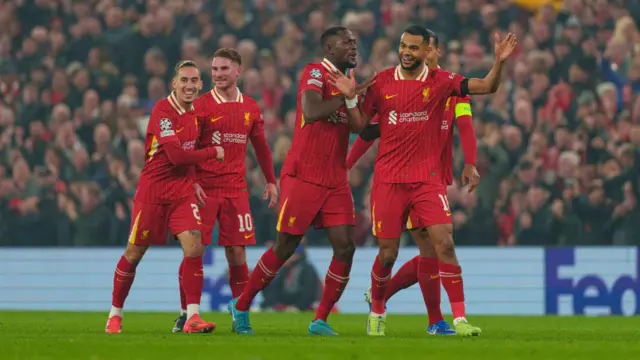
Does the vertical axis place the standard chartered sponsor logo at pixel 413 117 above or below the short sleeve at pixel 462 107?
below

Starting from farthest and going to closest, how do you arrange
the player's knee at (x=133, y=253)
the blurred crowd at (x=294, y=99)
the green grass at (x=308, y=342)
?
A: the blurred crowd at (x=294, y=99) → the player's knee at (x=133, y=253) → the green grass at (x=308, y=342)

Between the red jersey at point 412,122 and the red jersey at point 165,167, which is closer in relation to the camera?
the red jersey at point 412,122

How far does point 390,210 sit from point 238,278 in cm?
195

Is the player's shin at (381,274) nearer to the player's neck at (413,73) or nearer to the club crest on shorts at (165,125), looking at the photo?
the player's neck at (413,73)

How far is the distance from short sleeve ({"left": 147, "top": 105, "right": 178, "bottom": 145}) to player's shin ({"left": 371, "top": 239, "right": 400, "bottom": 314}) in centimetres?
201

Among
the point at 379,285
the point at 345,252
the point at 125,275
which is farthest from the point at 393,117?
the point at 125,275

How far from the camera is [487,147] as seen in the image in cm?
1731

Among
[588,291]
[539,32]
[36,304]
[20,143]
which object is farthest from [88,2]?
[588,291]

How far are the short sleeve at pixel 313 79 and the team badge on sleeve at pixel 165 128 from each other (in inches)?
48.4

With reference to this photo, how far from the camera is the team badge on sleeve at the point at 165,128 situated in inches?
423

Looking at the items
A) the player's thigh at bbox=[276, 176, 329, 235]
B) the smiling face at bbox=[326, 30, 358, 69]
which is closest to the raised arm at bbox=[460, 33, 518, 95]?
the smiling face at bbox=[326, 30, 358, 69]

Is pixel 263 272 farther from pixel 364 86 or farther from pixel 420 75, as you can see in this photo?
pixel 420 75

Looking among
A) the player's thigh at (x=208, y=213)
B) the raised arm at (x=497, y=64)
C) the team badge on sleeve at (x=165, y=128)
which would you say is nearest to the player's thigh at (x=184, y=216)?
the player's thigh at (x=208, y=213)

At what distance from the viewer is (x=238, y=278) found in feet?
37.9
